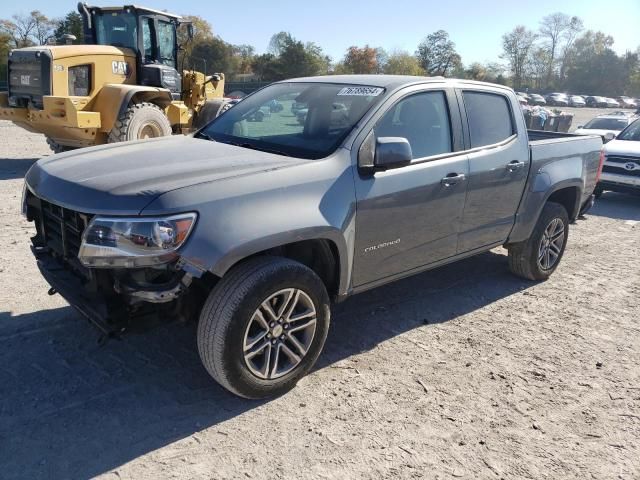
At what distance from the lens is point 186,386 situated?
3.34 metres

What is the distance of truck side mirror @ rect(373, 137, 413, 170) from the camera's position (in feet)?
11.2

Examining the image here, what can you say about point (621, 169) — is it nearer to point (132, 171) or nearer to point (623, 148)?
point (623, 148)

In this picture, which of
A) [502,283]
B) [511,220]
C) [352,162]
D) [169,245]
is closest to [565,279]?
[502,283]

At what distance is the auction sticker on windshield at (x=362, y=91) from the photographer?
383 centimetres

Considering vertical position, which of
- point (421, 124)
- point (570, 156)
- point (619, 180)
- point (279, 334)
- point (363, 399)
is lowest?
point (363, 399)

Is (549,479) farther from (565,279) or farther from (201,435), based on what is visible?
(565,279)

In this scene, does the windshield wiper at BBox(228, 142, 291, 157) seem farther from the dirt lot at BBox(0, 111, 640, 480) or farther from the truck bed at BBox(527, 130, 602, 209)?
the truck bed at BBox(527, 130, 602, 209)

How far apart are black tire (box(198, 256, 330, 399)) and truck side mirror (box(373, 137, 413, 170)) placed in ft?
2.79

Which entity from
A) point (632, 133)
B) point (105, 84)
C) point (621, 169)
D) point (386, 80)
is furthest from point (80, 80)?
point (632, 133)

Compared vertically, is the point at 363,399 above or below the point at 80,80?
below

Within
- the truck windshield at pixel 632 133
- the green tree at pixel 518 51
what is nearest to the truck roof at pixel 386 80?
the truck windshield at pixel 632 133

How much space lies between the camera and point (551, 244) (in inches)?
214

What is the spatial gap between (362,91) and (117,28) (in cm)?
908

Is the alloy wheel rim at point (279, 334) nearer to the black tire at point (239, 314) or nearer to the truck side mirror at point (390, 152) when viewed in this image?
the black tire at point (239, 314)
